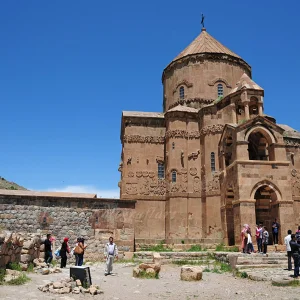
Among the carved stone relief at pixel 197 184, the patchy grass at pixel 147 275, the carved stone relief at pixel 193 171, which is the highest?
the carved stone relief at pixel 193 171

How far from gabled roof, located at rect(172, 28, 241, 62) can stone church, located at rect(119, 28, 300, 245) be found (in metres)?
0.50

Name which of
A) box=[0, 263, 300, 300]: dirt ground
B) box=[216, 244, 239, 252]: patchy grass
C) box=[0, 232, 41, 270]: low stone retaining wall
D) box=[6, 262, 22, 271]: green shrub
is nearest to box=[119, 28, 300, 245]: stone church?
box=[216, 244, 239, 252]: patchy grass

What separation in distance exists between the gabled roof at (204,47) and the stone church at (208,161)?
0.50 m

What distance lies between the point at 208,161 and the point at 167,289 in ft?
48.7

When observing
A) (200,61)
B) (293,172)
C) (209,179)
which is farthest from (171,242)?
(200,61)

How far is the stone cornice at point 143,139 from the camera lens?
25386 millimetres

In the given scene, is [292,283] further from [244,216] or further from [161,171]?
[161,171]

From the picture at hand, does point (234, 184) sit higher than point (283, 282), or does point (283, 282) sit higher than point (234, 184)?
point (234, 184)

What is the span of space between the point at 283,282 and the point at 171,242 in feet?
41.6

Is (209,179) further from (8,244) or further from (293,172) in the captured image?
(8,244)

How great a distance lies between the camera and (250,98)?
2284 centimetres

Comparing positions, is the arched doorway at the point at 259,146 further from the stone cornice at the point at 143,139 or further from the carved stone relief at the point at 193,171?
the stone cornice at the point at 143,139

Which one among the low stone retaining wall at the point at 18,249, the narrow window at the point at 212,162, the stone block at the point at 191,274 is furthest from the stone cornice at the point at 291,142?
the low stone retaining wall at the point at 18,249

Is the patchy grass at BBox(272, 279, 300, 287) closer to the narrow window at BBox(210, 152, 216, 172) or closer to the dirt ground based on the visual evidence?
the dirt ground
